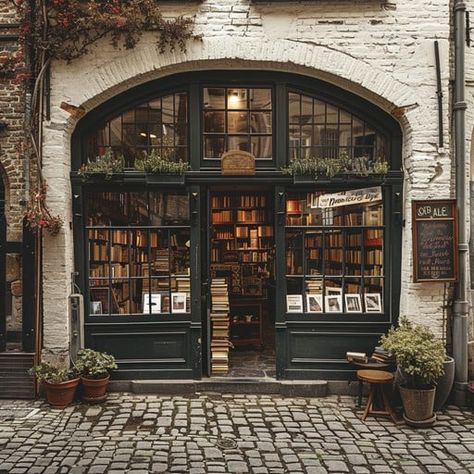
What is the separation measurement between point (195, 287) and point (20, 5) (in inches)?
179

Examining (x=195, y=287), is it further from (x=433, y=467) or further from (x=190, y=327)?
(x=433, y=467)

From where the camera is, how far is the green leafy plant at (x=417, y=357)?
580 centimetres

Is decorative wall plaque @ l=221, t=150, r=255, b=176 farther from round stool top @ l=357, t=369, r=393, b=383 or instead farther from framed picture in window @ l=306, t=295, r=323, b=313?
round stool top @ l=357, t=369, r=393, b=383

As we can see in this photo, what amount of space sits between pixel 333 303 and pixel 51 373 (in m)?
4.01

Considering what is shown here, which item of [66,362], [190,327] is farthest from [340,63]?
[66,362]

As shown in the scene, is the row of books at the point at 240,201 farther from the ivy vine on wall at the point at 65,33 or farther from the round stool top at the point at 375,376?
the round stool top at the point at 375,376

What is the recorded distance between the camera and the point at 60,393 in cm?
627

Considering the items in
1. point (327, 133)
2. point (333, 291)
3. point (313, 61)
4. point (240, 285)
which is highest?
point (313, 61)

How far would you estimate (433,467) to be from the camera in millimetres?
4812

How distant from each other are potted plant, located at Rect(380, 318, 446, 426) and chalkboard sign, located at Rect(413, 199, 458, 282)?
3.43 feet

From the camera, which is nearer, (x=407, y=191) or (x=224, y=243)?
(x=407, y=191)

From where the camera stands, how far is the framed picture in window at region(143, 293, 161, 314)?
704 cm

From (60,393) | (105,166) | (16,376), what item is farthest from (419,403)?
(16,376)

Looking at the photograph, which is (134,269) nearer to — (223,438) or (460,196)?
(223,438)
